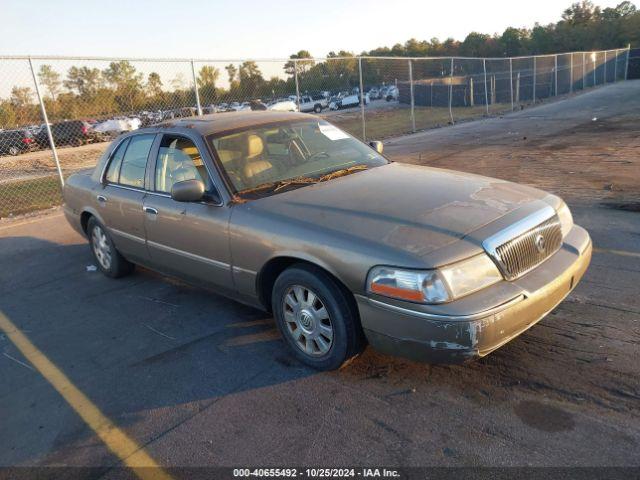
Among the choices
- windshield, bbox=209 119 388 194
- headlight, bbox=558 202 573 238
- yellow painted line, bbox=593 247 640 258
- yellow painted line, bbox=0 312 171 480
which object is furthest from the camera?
yellow painted line, bbox=593 247 640 258

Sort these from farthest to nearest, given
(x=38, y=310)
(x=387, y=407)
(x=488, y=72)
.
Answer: (x=488, y=72)
(x=38, y=310)
(x=387, y=407)

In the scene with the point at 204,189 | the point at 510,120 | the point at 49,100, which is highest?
the point at 49,100

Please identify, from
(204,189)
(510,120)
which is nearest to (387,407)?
(204,189)

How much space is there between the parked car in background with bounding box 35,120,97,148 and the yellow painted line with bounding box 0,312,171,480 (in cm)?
750

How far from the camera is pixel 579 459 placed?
246 cm

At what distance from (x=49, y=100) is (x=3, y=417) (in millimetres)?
8311

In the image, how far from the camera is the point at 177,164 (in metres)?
4.31

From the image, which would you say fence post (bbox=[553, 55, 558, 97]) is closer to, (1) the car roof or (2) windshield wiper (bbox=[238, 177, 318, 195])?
(1) the car roof

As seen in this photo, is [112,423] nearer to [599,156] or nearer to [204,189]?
[204,189]

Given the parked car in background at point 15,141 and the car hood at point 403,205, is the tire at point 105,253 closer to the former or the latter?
the car hood at point 403,205

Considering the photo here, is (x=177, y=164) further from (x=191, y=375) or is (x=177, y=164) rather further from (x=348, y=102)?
(x=348, y=102)

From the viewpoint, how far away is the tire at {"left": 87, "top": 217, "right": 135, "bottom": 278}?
5.41 meters

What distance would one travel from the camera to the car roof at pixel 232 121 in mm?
4273

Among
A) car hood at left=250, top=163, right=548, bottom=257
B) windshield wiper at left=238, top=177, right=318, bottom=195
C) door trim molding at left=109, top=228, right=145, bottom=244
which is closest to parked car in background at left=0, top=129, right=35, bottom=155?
door trim molding at left=109, top=228, right=145, bottom=244
